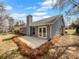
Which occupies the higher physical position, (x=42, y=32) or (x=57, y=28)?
(x=57, y=28)

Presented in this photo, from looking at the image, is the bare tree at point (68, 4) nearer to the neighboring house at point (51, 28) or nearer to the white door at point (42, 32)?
the neighboring house at point (51, 28)

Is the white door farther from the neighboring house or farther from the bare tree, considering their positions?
the bare tree

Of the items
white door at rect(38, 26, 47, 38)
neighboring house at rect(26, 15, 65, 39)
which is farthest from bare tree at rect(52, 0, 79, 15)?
white door at rect(38, 26, 47, 38)

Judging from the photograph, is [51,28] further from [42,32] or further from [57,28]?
[42,32]

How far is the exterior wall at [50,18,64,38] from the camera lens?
715 inches

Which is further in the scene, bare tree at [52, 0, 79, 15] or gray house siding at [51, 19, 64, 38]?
gray house siding at [51, 19, 64, 38]

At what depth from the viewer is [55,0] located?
484 inches

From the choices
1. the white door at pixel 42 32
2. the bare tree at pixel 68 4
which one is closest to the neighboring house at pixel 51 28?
the white door at pixel 42 32

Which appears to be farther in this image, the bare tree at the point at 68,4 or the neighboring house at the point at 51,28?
the neighboring house at the point at 51,28

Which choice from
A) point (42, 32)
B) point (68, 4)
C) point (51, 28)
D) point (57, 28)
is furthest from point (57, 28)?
point (68, 4)

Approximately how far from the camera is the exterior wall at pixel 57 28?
715 inches

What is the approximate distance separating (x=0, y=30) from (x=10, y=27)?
19.9 feet

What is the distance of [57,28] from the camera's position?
1948 cm

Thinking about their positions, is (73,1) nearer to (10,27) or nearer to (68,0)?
(68,0)
